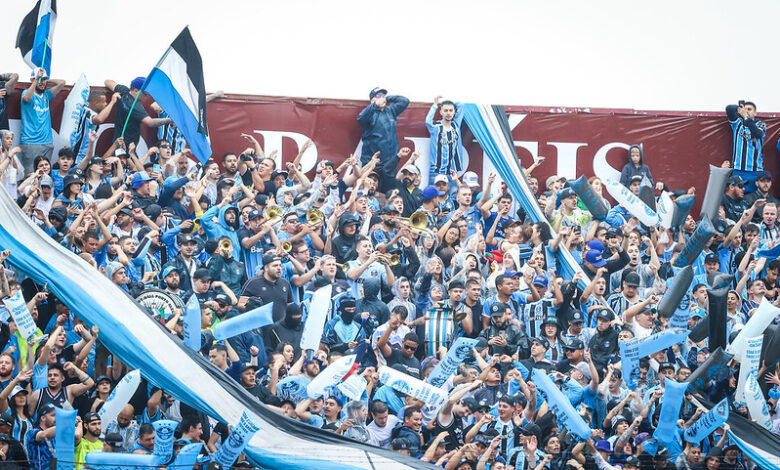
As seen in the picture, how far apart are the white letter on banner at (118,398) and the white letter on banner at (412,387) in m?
2.48

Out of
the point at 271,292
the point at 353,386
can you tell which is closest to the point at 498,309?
the point at 353,386

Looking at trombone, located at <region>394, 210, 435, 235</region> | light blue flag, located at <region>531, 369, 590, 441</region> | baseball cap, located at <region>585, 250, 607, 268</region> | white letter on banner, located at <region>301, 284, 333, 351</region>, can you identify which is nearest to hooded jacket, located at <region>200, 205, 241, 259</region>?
white letter on banner, located at <region>301, 284, 333, 351</region>

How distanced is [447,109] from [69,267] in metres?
6.13

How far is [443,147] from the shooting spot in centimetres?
1908

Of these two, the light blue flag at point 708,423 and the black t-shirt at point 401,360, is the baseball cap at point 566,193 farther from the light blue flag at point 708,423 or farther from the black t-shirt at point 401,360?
the light blue flag at point 708,423

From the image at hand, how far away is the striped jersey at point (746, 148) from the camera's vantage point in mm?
20031

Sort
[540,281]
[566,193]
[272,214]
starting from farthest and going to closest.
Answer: [566,193] → [272,214] → [540,281]

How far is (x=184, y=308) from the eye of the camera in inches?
593

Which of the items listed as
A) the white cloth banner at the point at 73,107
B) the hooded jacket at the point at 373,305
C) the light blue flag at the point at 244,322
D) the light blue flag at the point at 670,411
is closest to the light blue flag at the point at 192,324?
the light blue flag at the point at 244,322

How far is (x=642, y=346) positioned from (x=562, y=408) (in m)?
1.30

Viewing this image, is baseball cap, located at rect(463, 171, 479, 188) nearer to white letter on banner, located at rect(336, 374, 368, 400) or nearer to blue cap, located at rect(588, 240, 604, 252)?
blue cap, located at rect(588, 240, 604, 252)

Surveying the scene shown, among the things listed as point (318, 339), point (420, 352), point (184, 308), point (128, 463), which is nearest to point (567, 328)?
point (420, 352)

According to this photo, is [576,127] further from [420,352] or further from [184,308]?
[184,308]

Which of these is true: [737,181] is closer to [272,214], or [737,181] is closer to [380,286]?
[380,286]
